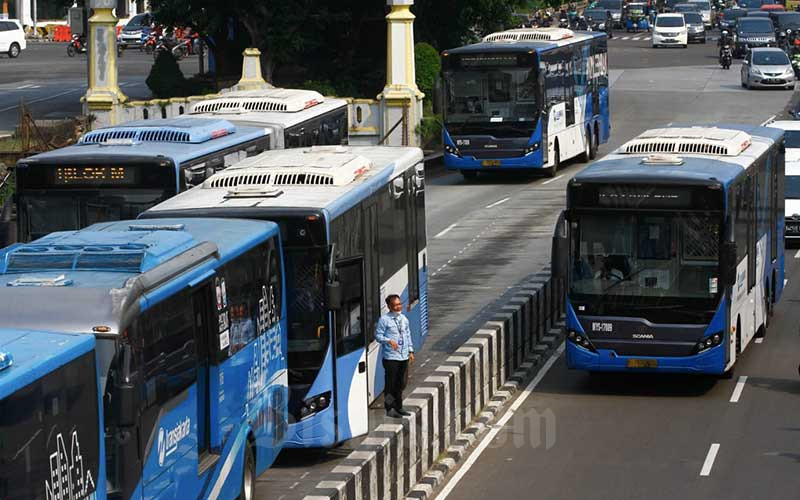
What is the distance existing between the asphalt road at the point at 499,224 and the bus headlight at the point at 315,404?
654mm

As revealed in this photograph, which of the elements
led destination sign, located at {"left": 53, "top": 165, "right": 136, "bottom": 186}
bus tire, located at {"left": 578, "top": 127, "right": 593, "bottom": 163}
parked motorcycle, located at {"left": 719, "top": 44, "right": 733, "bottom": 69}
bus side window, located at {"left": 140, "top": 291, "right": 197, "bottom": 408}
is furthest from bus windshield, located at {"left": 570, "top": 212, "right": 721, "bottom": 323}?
parked motorcycle, located at {"left": 719, "top": 44, "right": 733, "bottom": 69}

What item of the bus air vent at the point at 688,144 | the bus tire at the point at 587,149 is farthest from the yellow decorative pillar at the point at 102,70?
the bus air vent at the point at 688,144

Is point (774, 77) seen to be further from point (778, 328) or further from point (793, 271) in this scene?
point (778, 328)

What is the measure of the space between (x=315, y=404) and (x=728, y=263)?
21.0 feet

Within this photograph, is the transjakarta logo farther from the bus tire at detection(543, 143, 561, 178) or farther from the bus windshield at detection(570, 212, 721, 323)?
the bus tire at detection(543, 143, 561, 178)

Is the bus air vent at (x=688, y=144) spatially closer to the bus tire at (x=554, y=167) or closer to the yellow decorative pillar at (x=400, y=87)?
the bus tire at (x=554, y=167)

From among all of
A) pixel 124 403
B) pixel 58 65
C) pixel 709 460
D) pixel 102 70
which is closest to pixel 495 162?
pixel 102 70

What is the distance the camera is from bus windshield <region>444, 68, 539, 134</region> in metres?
40.5

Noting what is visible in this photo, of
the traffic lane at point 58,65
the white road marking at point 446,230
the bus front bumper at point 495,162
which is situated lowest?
the white road marking at point 446,230

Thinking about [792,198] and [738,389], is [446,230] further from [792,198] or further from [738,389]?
[738,389]

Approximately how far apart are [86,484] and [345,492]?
11.4 feet

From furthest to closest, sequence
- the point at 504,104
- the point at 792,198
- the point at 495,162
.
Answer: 1. the point at 495,162
2. the point at 504,104
3. the point at 792,198

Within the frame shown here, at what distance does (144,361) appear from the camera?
12.2 metres

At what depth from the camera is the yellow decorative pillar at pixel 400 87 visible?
46.3 m
